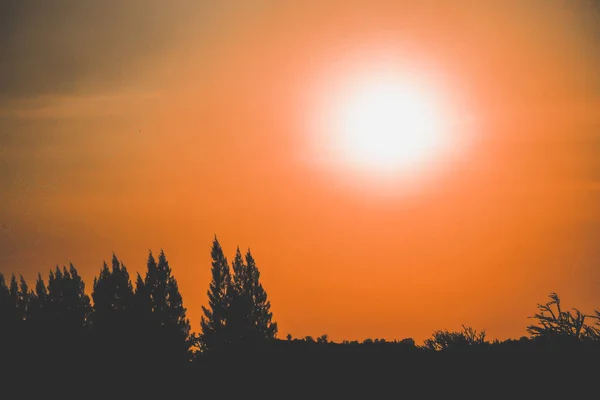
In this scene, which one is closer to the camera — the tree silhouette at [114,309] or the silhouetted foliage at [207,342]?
the silhouetted foliage at [207,342]

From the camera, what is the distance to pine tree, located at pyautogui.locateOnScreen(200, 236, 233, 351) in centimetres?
6638

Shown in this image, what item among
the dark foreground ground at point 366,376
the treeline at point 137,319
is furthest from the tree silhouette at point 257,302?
the dark foreground ground at point 366,376

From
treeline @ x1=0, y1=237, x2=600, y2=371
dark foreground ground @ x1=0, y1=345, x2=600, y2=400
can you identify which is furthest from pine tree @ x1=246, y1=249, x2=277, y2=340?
dark foreground ground @ x1=0, y1=345, x2=600, y2=400

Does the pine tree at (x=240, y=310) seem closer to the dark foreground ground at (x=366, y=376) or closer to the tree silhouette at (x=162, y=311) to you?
the tree silhouette at (x=162, y=311)

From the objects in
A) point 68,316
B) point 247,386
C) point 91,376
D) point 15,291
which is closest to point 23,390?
point 91,376

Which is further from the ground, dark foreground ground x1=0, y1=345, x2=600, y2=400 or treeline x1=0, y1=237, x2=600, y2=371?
treeline x1=0, y1=237, x2=600, y2=371

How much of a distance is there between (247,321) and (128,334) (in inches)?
403

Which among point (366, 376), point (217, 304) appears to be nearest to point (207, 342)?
point (217, 304)

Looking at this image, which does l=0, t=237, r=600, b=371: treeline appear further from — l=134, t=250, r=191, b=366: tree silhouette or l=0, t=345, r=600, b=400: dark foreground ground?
l=0, t=345, r=600, b=400: dark foreground ground

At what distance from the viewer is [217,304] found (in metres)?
68.4

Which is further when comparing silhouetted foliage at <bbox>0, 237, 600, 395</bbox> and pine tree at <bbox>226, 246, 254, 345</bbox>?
pine tree at <bbox>226, 246, 254, 345</bbox>

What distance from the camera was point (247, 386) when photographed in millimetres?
26281

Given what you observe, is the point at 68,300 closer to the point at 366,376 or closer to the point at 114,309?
the point at 114,309

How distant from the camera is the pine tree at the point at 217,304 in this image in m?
66.4
